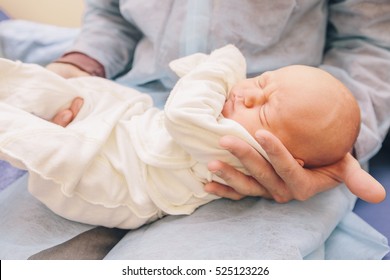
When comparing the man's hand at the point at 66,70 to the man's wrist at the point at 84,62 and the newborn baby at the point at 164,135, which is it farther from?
the newborn baby at the point at 164,135

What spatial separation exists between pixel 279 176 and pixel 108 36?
1.99ft

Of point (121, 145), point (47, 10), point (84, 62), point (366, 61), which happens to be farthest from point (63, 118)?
point (47, 10)

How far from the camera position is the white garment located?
0.60 m

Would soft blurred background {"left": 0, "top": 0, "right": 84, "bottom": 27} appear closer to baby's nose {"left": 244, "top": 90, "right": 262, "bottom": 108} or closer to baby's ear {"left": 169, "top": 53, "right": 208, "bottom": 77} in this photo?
baby's ear {"left": 169, "top": 53, "right": 208, "bottom": 77}

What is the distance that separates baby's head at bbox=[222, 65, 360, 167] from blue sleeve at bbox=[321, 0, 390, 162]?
0.17 metres

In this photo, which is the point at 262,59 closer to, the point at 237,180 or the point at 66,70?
the point at 237,180

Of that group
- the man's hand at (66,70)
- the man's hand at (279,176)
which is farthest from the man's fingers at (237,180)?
the man's hand at (66,70)

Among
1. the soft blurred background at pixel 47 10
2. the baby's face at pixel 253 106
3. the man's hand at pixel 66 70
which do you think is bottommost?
the soft blurred background at pixel 47 10

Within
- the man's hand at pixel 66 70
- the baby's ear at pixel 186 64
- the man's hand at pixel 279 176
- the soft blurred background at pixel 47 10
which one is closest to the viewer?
the man's hand at pixel 279 176

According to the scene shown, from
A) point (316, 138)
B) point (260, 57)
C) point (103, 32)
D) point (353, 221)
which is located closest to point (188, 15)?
point (260, 57)

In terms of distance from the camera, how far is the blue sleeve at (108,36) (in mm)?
995

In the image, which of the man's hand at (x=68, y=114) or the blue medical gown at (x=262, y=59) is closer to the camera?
the blue medical gown at (x=262, y=59)

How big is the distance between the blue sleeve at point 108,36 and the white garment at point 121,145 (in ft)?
0.84

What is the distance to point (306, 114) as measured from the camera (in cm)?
59
